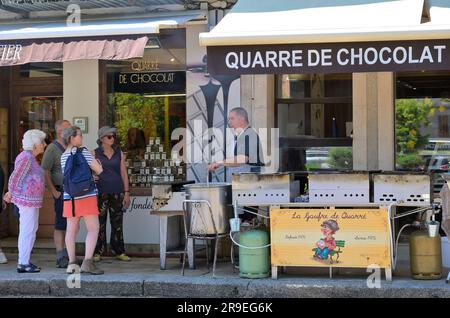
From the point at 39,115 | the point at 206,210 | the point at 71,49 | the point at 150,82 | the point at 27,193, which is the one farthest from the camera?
the point at 39,115

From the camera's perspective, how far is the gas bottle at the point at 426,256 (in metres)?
6.89

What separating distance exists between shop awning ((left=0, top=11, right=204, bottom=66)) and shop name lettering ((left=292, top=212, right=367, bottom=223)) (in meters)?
2.50

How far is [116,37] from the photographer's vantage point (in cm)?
777

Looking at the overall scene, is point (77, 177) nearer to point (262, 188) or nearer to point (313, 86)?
point (262, 188)

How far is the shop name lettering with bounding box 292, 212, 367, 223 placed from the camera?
6.87 m

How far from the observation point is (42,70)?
390 inches

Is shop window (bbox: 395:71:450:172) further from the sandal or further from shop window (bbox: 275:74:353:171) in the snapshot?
the sandal

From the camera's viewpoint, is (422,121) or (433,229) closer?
(433,229)

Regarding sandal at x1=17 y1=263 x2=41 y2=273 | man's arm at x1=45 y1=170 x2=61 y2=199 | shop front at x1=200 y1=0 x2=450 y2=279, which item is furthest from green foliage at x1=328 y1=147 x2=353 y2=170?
sandal at x1=17 y1=263 x2=41 y2=273

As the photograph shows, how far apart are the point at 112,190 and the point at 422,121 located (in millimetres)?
4027

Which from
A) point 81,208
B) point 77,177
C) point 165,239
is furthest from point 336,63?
point 81,208
